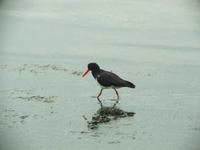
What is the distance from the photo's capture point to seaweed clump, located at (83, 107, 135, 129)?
595 cm

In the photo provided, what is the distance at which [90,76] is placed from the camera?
8477 millimetres

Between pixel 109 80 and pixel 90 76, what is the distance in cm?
98

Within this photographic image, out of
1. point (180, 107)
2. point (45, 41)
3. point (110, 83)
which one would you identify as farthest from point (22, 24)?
point (180, 107)

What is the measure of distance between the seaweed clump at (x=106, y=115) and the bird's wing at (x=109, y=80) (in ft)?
2.47

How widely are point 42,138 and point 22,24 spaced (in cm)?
627

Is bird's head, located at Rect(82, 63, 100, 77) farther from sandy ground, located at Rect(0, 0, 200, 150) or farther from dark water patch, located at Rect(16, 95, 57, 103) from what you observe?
dark water patch, located at Rect(16, 95, 57, 103)

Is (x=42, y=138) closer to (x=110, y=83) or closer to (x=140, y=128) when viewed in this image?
(x=140, y=128)

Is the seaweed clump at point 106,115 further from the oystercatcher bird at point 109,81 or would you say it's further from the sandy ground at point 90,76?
the oystercatcher bird at point 109,81

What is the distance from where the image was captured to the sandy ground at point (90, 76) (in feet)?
17.0

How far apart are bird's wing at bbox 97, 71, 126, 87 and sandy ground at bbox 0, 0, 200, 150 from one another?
0.18 m

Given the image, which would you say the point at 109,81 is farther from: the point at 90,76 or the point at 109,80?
the point at 90,76

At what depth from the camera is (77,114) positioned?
246 inches

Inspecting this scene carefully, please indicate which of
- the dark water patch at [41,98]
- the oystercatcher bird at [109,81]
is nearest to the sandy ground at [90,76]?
the dark water patch at [41,98]

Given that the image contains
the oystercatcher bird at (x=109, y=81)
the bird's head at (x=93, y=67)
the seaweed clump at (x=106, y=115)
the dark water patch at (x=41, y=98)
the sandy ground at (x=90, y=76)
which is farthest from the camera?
the bird's head at (x=93, y=67)
